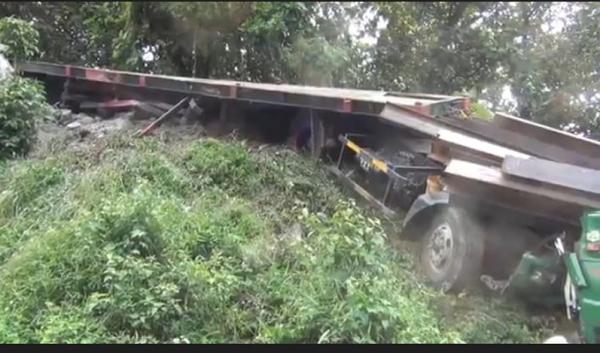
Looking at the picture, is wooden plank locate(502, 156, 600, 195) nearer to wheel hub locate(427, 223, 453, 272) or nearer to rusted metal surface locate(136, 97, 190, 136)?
wheel hub locate(427, 223, 453, 272)

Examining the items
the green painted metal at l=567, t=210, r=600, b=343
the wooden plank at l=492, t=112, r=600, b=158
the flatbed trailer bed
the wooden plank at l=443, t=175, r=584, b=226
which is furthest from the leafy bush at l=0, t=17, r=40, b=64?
the green painted metal at l=567, t=210, r=600, b=343

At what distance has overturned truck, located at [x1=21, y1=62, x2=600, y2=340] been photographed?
4062mm

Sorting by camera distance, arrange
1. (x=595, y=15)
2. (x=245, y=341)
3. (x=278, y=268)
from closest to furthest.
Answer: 1. (x=245, y=341)
2. (x=278, y=268)
3. (x=595, y=15)

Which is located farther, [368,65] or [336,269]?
[368,65]

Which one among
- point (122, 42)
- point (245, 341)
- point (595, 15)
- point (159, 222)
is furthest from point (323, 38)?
point (245, 341)

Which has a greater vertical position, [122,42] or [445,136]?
[122,42]

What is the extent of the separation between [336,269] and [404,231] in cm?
147

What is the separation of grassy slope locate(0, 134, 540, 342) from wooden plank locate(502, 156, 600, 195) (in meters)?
0.91

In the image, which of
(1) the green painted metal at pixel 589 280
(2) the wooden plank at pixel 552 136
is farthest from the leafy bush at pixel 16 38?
(1) the green painted metal at pixel 589 280

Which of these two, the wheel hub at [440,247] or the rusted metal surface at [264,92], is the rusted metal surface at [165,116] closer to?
the rusted metal surface at [264,92]

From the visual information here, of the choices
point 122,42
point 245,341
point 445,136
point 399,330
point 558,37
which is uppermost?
point 558,37

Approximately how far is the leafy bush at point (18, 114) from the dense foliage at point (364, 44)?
3.83m

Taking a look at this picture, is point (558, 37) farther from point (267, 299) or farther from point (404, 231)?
point (267, 299)

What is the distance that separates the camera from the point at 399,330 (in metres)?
3.46
